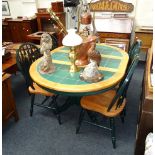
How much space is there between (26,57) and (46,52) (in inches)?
22.1

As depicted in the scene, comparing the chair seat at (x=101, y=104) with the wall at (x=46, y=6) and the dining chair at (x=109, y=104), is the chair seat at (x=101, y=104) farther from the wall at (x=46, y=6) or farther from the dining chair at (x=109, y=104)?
the wall at (x=46, y=6)

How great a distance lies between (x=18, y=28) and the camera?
4488mm

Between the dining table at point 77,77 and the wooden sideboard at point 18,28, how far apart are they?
2502 millimetres

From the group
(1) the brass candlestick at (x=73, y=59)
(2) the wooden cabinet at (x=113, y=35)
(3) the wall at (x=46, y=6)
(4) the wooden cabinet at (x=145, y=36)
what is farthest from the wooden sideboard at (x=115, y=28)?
(1) the brass candlestick at (x=73, y=59)

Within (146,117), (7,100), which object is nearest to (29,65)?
(7,100)

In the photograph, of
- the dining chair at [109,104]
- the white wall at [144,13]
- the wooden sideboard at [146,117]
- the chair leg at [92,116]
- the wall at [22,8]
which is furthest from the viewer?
the wall at [22,8]

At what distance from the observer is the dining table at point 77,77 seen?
156 cm

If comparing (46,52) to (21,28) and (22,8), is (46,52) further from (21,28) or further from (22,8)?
(22,8)

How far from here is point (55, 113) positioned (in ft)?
7.55

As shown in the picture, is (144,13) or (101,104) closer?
(101,104)

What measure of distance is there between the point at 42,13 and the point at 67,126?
9.74 feet

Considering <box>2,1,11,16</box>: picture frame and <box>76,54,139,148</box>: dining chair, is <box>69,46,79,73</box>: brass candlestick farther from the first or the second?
<box>2,1,11,16</box>: picture frame

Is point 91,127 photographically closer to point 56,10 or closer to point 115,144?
point 115,144

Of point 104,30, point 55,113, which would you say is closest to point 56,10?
point 104,30
